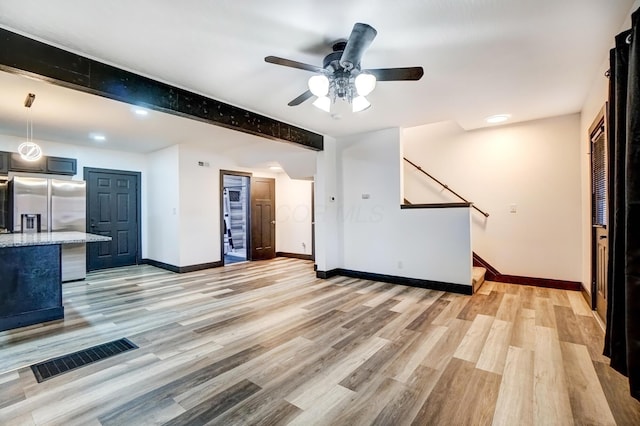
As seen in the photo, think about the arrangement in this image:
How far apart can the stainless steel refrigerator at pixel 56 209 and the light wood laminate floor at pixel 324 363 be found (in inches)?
57.3

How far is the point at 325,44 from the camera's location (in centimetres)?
236

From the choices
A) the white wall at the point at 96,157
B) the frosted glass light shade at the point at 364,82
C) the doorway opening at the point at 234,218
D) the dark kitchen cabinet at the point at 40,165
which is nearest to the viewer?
the frosted glass light shade at the point at 364,82

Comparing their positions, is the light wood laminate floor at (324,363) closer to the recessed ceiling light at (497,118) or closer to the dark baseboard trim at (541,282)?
the dark baseboard trim at (541,282)

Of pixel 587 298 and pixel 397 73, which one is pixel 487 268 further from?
Answer: pixel 397 73

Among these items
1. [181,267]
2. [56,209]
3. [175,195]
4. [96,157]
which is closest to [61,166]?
[96,157]

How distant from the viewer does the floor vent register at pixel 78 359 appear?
2.19 metres

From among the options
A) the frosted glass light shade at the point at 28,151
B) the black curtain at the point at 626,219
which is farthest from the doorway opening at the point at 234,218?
the black curtain at the point at 626,219

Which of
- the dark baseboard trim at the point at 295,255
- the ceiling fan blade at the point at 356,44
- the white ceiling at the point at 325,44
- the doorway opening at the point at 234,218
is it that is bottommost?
the dark baseboard trim at the point at 295,255

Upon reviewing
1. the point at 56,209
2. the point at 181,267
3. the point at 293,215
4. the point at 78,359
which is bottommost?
the point at 78,359

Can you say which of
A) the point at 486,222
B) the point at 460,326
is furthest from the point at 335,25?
the point at 486,222

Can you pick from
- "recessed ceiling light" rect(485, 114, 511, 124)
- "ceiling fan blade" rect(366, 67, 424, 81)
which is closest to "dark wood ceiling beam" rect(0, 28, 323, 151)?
"ceiling fan blade" rect(366, 67, 424, 81)

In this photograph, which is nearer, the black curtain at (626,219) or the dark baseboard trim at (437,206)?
the black curtain at (626,219)

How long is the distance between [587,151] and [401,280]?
291cm

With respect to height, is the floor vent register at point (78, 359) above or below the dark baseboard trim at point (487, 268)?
below
